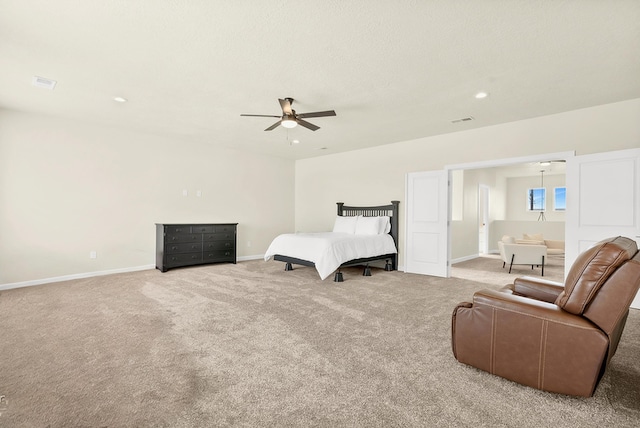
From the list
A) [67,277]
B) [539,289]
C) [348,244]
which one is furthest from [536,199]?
[67,277]

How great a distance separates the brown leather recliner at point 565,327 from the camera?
169 cm

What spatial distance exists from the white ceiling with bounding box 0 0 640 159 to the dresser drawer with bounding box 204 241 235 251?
2.63 m

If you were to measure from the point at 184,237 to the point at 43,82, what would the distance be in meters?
3.13

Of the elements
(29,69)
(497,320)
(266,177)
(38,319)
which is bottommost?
(38,319)

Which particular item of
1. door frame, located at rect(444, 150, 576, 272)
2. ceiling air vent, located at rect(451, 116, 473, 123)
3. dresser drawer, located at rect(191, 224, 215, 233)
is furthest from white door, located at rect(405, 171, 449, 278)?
dresser drawer, located at rect(191, 224, 215, 233)

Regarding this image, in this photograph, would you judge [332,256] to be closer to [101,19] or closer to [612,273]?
[612,273]

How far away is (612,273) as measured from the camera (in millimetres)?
1718

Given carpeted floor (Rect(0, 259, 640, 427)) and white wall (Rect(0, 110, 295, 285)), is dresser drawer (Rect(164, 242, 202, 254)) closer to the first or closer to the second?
white wall (Rect(0, 110, 295, 285))

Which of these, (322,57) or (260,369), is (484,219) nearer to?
(322,57)

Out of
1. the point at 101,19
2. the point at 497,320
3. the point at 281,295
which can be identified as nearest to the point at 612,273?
the point at 497,320

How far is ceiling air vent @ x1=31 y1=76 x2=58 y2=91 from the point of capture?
3495mm

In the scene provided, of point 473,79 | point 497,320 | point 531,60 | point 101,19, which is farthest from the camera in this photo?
point 473,79

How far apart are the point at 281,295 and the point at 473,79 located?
352 centimetres

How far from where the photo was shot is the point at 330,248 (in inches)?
191
